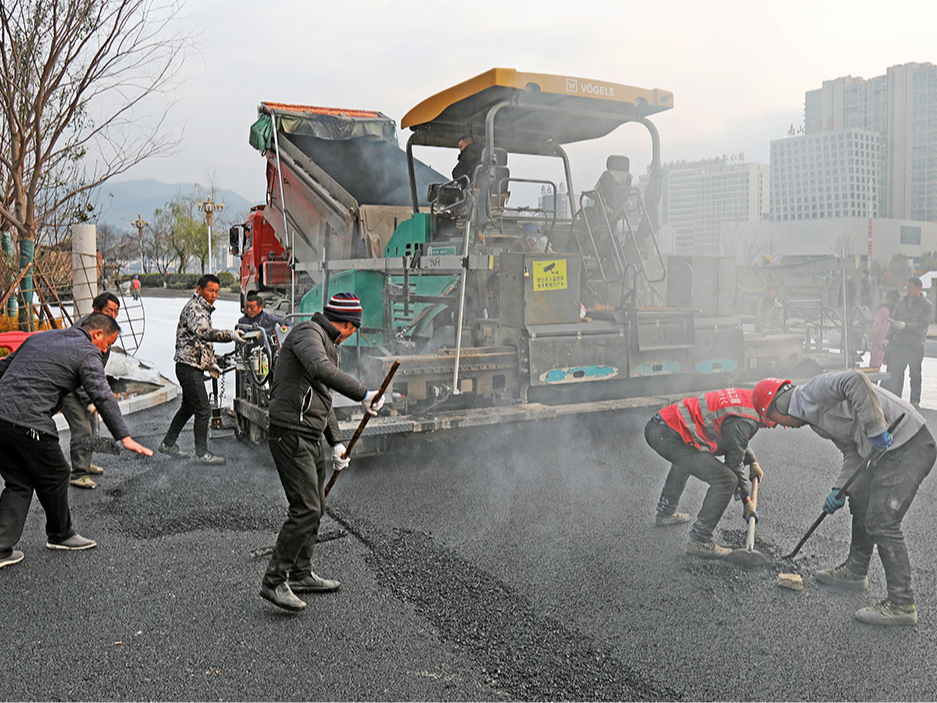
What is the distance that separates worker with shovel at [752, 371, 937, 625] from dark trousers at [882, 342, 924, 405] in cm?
572

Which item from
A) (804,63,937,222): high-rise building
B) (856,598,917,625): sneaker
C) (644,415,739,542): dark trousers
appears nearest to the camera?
(856,598,917,625): sneaker

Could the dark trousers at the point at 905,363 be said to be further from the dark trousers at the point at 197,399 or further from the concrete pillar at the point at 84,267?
the concrete pillar at the point at 84,267

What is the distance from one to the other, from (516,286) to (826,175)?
28.2m

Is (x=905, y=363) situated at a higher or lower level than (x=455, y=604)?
higher

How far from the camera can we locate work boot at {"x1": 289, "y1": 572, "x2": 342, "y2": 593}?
366 cm

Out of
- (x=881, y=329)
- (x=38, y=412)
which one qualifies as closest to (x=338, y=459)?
(x=38, y=412)

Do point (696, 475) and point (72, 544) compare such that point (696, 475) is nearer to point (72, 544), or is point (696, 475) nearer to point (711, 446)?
point (711, 446)

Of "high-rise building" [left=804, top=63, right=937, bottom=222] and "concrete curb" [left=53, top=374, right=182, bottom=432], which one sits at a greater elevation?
"high-rise building" [left=804, top=63, right=937, bottom=222]

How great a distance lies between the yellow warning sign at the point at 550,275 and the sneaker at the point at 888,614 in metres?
3.47

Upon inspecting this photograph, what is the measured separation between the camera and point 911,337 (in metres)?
8.62

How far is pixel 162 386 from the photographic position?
9.77m

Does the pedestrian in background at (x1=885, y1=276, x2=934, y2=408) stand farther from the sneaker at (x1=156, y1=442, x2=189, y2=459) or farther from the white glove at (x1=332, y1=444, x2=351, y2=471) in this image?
the sneaker at (x1=156, y1=442, x2=189, y2=459)

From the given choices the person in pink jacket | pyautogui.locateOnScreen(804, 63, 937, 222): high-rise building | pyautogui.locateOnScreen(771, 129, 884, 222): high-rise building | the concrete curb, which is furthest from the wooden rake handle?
pyautogui.locateOnScreen(771, 129, 884, 222): high-rise building

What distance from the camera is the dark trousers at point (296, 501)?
3.54m
